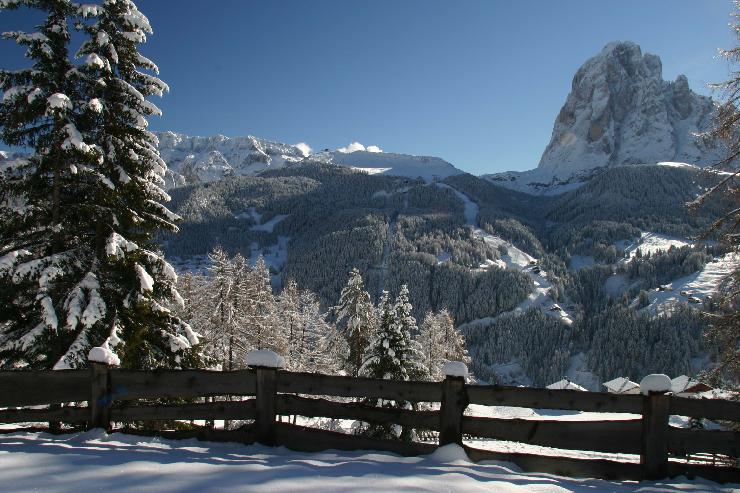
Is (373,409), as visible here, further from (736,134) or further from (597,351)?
(597,351)

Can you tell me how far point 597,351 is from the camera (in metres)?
116

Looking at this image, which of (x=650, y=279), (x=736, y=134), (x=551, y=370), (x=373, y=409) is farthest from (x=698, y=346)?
(x=373, y=409)

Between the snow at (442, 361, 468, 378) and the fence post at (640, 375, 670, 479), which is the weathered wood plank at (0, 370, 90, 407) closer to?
the snow at (442, 361, 468, 378)

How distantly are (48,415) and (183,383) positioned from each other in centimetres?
191

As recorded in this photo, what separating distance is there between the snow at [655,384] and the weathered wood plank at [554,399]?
174 mm

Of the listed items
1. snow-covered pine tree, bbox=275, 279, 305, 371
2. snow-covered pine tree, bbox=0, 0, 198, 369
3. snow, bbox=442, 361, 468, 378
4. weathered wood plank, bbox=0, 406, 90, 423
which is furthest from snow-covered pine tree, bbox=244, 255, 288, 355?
snow, bbox=442, 361, 468, 378

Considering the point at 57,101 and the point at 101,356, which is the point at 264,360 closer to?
the point at 101,356

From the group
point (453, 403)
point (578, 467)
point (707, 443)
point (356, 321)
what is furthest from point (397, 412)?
point (356, 321)

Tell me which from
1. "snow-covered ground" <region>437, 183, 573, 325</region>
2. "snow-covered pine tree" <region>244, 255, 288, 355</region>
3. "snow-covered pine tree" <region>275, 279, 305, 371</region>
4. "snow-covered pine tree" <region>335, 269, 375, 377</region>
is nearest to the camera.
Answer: "snow-covered pine tree" <region>244, 255, 288, 355</region>

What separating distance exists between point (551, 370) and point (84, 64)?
383 ft

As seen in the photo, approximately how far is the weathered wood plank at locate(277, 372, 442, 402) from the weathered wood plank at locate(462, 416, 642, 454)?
24.3 inches

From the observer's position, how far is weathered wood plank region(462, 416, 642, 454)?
593 centimetres

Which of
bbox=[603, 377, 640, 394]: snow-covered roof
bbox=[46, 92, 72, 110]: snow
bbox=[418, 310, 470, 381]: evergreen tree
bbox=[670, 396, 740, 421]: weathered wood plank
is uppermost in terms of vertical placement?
bbox=[46, 92, 72, 110]: snow

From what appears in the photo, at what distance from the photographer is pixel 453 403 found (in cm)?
598
